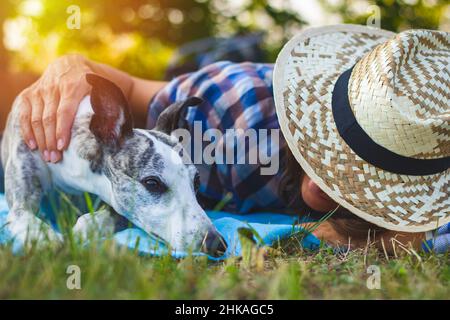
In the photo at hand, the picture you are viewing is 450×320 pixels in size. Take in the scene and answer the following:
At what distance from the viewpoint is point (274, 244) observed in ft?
7.54

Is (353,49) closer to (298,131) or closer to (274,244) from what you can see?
(298,131)

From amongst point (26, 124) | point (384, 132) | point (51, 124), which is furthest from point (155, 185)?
point (384, 132)

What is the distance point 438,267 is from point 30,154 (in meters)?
1.65

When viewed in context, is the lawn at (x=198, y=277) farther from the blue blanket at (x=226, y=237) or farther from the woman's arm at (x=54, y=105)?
the woman's arm at (x=54, y=105)

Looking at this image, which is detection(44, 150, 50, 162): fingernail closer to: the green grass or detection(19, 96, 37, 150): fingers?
detection(19, 96, 37, 150): fingers

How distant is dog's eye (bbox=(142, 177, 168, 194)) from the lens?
7.27ft

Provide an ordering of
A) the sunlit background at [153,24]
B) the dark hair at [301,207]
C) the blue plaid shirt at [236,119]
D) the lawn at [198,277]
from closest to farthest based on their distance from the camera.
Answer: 1. the lawn at [198,277]
2. the dark hair at [301,207]
3. the blue plaid shirt at [236,119]
4. the sunlit background at [153,24]

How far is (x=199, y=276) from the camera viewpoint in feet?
6.12

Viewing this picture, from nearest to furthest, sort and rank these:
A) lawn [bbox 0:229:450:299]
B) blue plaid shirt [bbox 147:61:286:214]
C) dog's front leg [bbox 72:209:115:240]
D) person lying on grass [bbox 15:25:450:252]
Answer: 1. lawn [bbox 0:229:450:299]
2. dog's front leg [bbox 72:209:115:240]
3. person lying on grass [bbox 15:25:450:252]
4. blue plaid shirt [bbox 147:61:286:214]

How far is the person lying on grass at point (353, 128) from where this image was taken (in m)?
2.22

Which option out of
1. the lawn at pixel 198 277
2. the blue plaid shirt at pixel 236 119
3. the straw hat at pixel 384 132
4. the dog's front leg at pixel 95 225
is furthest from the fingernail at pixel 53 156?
the straw hat at pixel 384 132

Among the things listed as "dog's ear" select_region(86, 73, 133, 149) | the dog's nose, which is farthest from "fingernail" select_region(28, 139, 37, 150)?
the dog's nose

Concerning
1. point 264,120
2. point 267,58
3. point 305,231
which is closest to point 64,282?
point 305,231

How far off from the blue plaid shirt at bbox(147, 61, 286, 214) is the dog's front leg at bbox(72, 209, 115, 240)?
A: 721 millimetres
